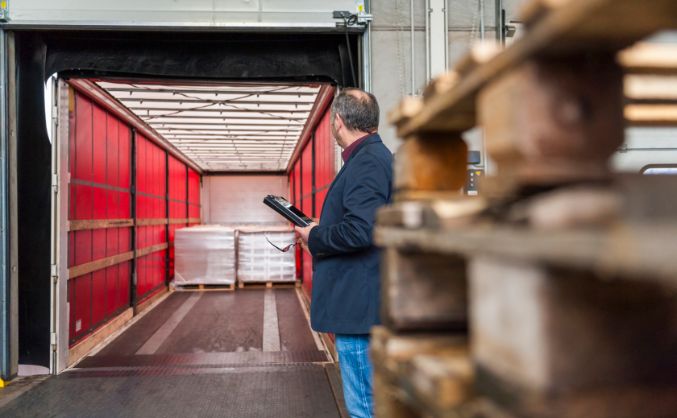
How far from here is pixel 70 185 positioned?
586 centimetres

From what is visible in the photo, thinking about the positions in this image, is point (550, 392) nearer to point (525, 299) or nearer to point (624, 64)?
point (525, 299)

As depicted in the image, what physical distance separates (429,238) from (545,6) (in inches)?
19.8

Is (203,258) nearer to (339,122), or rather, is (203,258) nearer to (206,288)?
(206,288)

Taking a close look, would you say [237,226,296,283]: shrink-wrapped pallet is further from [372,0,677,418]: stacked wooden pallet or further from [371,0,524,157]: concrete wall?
[372,0,677,418]: stacked wooden pallet

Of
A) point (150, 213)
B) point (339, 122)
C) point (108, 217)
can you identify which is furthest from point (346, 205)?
point (150, 213)

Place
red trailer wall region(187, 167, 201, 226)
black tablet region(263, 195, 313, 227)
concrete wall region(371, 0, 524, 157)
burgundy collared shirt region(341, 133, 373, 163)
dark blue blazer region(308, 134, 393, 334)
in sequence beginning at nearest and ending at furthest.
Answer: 1. dark blue blazer region(308, 134, 393, 334)
2. burgundy collared shirt region(341, 133, 373, 163)
3. black tablet region(263, 195, 313, 227)
4. concrete wall region(371, 0, 524, 157)
5. red trailer wall region(187, 167, 201, 226)

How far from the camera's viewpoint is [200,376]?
5098 mm

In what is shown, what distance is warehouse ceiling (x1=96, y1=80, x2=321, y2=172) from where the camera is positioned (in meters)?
7.06

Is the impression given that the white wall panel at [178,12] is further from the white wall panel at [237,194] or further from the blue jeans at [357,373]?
the white wall panel at [237,194]

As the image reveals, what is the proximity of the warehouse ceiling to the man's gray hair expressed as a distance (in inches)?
96.1

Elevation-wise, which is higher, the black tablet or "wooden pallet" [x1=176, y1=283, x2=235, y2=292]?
the black tablet

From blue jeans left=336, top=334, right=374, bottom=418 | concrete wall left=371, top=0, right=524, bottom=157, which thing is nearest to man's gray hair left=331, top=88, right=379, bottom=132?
blue jeans left=336, top=334, right=374, bottom=418

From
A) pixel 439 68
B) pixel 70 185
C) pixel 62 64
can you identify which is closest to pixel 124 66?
pixel 62 64

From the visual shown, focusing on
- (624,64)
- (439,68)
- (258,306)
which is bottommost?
(258,306)
